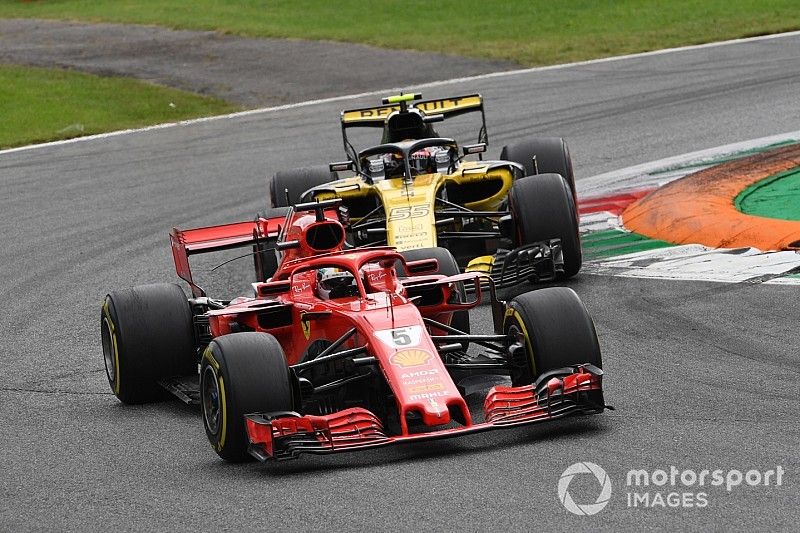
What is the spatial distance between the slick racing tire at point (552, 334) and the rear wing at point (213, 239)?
3600mm

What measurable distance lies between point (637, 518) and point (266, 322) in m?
3.86

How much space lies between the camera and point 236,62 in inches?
1318

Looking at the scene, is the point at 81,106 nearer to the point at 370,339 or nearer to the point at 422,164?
the point at 422,164

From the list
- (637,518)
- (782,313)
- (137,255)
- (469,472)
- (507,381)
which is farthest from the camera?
(137,255)

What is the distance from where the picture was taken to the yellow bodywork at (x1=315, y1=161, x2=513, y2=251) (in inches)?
558

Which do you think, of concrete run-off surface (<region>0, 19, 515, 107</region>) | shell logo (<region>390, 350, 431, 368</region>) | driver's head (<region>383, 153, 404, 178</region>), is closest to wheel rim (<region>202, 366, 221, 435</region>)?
shell logo (<region>390, 350, 431, 368</region>)

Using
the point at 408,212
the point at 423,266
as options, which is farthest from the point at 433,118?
the point at 423,266

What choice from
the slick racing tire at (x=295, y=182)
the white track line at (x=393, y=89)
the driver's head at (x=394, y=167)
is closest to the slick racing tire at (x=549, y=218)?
the driver's head at (x=394, y=167)

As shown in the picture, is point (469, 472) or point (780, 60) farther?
point (780, 60)

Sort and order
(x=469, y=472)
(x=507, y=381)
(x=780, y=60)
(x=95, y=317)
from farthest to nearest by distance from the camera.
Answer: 1. (x=780, y=60)
2. (x=95, y=317)
3. (x=507, y=381)
4. (x=469, y=472)

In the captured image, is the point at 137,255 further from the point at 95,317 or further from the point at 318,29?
the point at 318,29

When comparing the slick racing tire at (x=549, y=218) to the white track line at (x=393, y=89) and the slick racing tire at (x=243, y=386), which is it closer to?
the slick racing tire at (x=243, y=386)

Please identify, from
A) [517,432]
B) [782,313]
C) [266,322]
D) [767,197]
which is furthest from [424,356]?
[767,197]

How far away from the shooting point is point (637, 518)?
723cm
